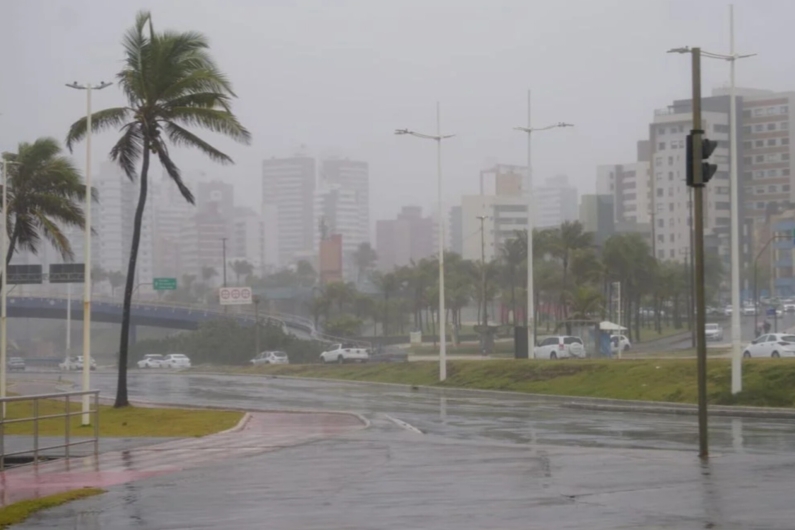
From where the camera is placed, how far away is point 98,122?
3888cm

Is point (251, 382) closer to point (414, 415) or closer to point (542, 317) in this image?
point (414, 415)

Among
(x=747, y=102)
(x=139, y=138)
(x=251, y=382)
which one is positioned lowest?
(x=251, y=382)

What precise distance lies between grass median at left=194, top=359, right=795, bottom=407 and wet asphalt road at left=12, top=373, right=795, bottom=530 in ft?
27.1

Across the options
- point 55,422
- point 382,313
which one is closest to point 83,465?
point 55,422

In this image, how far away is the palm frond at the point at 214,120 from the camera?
39000 mm

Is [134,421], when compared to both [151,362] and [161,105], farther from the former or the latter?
[151,362]

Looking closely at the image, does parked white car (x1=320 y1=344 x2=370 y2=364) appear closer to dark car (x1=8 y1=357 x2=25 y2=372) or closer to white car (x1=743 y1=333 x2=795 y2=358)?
white car (x1=743 y1=333 x2=795 y2=358)

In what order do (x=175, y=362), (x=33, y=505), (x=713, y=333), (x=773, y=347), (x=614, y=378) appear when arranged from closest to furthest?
1. (x=33, y=505)
2. (x=614, y=378)
3. (x=773, y=347)
4. (x=713, y=333)
5. (x=175, y=362)

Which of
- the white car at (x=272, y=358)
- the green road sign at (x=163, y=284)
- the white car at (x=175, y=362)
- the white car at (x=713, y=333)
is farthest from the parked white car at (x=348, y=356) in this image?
the white car at (x=713, y=333)

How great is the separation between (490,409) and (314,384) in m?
24.6

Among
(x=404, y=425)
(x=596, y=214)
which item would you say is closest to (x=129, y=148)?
(x=404, y=425)

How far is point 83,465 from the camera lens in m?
21.3

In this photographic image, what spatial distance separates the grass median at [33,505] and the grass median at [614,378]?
929 inches

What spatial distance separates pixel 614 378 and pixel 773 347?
12.9 meters
